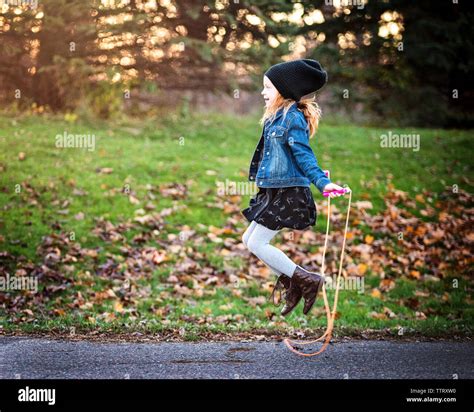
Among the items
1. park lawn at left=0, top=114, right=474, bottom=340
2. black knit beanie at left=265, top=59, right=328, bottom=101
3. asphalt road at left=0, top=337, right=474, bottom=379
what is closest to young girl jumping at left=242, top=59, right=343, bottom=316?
black knit beanie at left=265, top=59, right=328, bottom=101

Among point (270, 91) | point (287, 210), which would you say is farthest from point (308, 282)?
point (270, 91)

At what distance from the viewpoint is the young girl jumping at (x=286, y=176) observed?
4.49 meters

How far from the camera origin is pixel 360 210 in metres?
9.62

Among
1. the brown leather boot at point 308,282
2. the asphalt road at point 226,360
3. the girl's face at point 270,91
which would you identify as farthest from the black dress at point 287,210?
the asphalt road at point 226,360

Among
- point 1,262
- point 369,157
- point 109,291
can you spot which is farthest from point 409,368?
point 369,157

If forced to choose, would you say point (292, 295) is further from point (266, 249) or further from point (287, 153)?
point (287, 153)

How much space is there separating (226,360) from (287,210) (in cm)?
130

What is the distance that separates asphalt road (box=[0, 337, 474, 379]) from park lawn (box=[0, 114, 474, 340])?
0.54m

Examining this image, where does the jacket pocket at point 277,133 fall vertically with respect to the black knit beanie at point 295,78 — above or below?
below

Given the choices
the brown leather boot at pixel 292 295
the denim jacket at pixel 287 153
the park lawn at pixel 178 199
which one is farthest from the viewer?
the park lawn at pixel 178 199

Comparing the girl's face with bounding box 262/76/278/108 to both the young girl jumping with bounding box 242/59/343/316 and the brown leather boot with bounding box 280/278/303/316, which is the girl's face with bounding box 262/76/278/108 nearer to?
the young girl jumping with bounding box 242/59/343/316

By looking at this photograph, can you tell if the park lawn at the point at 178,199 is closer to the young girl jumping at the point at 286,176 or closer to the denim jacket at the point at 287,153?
the young girl jumping at the point at 286,176

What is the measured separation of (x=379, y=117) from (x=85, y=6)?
814 centimetres
